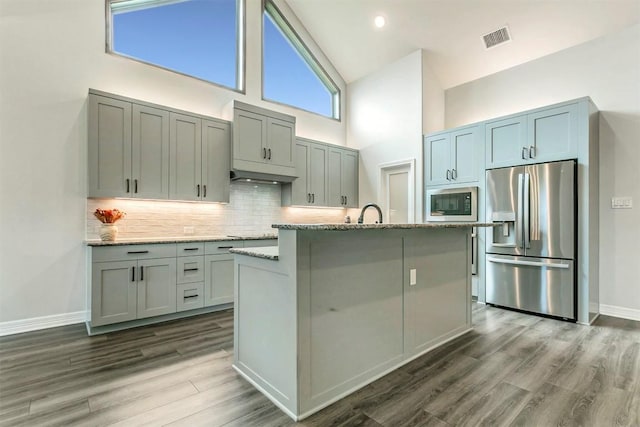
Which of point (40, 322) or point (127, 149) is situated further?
point (127, 149)

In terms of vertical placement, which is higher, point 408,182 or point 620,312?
point 408,182

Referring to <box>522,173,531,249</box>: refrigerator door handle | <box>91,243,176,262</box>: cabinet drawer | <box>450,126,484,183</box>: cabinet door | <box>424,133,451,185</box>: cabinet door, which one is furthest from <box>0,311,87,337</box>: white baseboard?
<box>522,173,531,249</box>: refrigerator door handle

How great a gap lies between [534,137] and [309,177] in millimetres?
3237

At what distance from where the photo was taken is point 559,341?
9.44 ft

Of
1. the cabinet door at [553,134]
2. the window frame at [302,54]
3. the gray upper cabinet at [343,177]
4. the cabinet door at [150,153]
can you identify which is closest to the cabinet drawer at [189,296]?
the cabinet door at [150,153]

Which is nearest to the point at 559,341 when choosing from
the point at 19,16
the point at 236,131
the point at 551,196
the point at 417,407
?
the point at 551,196

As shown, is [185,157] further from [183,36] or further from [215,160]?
[183,36]

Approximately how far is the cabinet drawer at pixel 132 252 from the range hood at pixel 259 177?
1362 mm

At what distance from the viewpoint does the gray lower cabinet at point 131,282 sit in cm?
307

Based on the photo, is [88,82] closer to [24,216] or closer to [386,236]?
[24,216]

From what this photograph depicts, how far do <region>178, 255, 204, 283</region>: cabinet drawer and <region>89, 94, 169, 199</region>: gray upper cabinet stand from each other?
87 centimetres

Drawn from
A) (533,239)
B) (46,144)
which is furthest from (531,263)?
(46,144)

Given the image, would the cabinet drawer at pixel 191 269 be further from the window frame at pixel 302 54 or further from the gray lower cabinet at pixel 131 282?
the window frame at pixel 302 54

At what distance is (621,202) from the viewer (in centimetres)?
358
